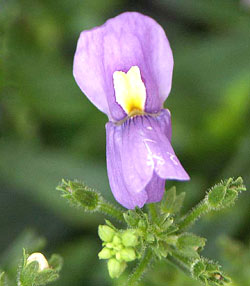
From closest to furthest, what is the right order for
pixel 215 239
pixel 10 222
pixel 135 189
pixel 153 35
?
pixel 135 189 < pixel 153 35 < pixel 215 239 < pixel 10 222

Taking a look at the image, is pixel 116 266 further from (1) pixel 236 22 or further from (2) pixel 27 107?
(1) pixel 236 22

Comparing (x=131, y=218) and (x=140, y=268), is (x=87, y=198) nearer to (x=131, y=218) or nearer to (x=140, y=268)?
(x=131, y=218)

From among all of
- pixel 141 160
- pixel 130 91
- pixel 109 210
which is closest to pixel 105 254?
pixel 109 210

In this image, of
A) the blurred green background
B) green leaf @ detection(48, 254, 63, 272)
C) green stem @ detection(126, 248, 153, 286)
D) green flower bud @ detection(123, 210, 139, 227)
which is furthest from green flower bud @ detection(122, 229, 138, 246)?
the blurred green background

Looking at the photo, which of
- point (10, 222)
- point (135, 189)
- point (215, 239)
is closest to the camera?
point (135, 189)

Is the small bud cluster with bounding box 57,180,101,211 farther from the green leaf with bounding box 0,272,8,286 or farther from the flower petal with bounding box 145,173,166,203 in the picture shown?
the green leaf with bounding box 0,272,8,286

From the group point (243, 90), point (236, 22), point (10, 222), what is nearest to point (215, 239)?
point (243, 90)
